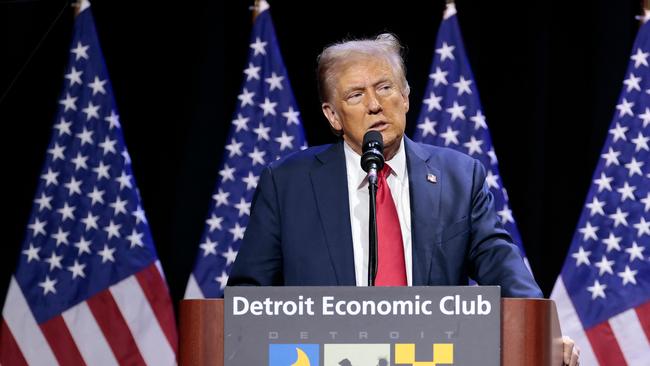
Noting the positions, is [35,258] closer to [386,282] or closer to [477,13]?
[477,13]

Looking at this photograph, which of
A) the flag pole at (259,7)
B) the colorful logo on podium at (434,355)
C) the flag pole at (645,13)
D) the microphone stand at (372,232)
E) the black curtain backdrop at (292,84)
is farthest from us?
the flag pole at (259,7)

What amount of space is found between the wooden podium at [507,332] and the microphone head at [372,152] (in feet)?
1.65

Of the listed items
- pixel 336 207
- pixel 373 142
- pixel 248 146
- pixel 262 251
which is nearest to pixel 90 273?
pixel 248 146

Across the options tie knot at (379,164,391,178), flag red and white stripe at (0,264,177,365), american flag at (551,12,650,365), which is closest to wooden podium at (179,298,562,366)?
tie knot at (379,164,391,178)

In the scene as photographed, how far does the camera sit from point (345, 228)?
252 cm

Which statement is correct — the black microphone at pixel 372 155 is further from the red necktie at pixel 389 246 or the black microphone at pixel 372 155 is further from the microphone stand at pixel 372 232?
the red necktie at pixel 389 246

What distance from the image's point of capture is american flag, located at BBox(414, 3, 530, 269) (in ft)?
14.8

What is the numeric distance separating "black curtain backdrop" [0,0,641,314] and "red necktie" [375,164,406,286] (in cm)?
210

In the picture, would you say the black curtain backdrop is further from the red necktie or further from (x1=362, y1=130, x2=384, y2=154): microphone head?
(x1=362, y1=130, x2=384, y2=154): microphone head

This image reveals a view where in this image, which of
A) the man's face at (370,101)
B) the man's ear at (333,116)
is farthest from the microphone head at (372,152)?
the man's ear at (333,116)

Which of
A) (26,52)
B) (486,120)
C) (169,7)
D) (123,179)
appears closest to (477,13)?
(486,120)

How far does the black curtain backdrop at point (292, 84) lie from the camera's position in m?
4.55

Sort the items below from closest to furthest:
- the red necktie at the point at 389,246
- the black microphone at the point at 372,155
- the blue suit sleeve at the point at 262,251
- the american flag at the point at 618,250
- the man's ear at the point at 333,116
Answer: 1. the black microphone at the point at 372,155
2. the red necktie at the point at 389,246
3. the blue suit sleeve at the point at 262,251
4. the man's ear at the point at 333,116
5. the american flag at the point at 618,250

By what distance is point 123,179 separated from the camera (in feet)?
15.2
